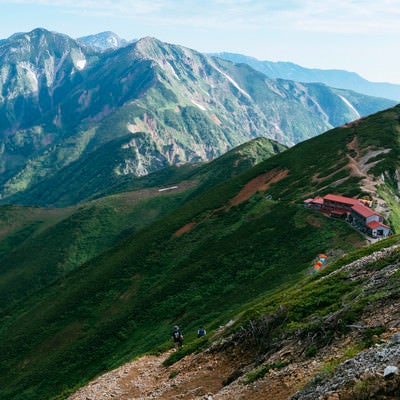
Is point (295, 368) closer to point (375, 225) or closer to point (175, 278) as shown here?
point (375, 225)

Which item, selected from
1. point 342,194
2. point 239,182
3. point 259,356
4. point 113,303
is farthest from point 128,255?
point 259,356

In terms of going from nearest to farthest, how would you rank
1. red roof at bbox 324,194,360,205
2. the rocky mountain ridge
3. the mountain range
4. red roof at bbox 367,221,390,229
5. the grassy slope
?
the rocky mountain ridge → the mountain range → red roof at bbox 367,221,390,229 → the grassy slope → red roof at bbox 324,194,360,205

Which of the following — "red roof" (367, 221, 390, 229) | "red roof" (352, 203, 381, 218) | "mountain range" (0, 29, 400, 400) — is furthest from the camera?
"red roof" (352, 203, 381, 218)

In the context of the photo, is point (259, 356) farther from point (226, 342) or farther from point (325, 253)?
point (325, 253)

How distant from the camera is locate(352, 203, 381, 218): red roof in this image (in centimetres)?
8706

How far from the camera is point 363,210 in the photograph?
90.4 m

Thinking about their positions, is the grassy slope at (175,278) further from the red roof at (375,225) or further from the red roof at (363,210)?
the red roof at (363,210)

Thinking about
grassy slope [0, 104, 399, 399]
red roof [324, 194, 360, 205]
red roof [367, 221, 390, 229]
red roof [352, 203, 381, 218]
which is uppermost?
red roof [324, 194, 360, 205]

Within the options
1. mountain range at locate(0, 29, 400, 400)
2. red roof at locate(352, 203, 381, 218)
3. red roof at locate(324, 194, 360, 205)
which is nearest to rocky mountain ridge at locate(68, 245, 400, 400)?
mountain range at locate(0, 29, 400, 400)

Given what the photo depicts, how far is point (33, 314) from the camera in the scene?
12769cm

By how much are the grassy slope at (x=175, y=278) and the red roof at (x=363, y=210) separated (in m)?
4.99

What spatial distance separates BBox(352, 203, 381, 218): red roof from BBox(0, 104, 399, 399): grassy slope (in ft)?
16.4

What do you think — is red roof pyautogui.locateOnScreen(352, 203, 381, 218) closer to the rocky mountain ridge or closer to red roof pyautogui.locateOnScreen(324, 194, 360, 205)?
red roof pyautogui.locateOnScreen(324, 194, 360, 205)

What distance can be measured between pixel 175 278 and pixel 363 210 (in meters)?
48.8
